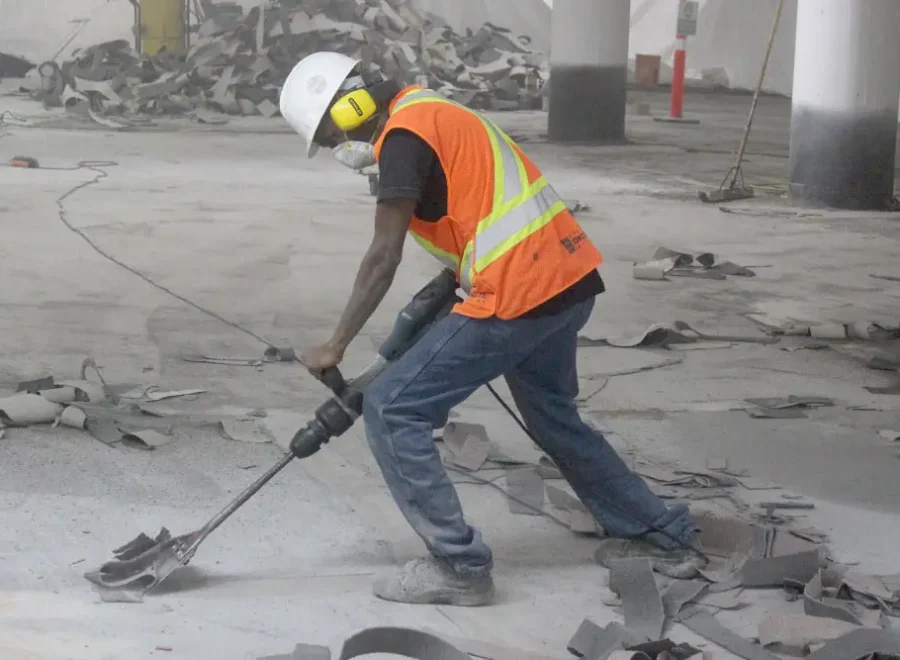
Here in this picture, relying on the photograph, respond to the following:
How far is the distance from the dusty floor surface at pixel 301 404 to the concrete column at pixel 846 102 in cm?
47

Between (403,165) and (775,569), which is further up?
(403,165)

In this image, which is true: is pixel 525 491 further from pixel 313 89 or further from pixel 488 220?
pixel 313 89

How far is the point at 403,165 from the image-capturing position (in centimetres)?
400

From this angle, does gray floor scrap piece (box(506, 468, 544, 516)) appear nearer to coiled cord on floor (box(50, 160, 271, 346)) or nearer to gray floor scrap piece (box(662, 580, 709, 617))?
gray floor scrap piece (box(662, 580, 709, 617))

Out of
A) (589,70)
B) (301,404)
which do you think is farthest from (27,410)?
(589,70)

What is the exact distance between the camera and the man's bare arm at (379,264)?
13.3ft

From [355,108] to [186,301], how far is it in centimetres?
471

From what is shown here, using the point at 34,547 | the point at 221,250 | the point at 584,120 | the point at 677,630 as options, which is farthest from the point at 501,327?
the point at 584,120

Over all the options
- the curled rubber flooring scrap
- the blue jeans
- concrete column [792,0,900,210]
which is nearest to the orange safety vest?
the blue jeans

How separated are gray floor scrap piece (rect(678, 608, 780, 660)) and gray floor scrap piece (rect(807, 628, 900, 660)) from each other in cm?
17

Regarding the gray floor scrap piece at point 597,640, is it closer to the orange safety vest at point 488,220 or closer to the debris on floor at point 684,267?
the orange safety vest at point 488,220

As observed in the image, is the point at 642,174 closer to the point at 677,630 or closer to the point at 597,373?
the point at 597,373

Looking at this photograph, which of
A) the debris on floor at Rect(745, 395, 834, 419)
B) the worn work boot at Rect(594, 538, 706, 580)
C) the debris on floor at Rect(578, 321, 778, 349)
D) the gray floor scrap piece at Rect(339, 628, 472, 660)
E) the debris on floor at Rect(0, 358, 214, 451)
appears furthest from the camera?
the debris on floor at Rect(578, 321, 778, 349)

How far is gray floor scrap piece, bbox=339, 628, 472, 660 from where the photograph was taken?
3.86m
